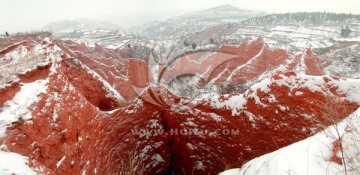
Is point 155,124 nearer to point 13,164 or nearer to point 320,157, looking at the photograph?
point 13,164

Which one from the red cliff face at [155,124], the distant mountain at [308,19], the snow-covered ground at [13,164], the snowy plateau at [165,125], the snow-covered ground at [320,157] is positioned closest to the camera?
the snow-covered ground at [320,157]

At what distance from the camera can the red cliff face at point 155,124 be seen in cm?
485

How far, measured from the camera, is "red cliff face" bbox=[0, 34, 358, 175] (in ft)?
15.9

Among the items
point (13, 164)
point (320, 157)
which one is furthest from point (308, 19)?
point (13, 164)

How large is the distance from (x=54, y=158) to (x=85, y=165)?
0.91m

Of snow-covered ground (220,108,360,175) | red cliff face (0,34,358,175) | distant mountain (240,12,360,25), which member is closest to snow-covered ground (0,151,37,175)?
red cliff face (0,34,358,175)

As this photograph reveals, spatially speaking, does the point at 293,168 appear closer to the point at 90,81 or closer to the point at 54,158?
the point at 54,158

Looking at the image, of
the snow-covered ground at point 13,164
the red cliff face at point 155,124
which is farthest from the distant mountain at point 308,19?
the snow-covered ground at point 13,164

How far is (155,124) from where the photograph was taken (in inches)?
337


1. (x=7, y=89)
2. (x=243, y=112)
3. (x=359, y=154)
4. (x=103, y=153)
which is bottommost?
(x=103, y=153)

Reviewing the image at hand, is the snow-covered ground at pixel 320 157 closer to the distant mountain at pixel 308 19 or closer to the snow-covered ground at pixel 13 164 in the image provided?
the snow-covered ground at pixel 13 164

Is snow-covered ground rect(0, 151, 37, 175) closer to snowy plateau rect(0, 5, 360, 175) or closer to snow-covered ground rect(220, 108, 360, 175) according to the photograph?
snowy plateau rect(0, 5, 360, 175)

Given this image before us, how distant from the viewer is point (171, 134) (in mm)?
8781

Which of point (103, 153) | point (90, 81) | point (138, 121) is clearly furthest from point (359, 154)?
point (90, 81)
